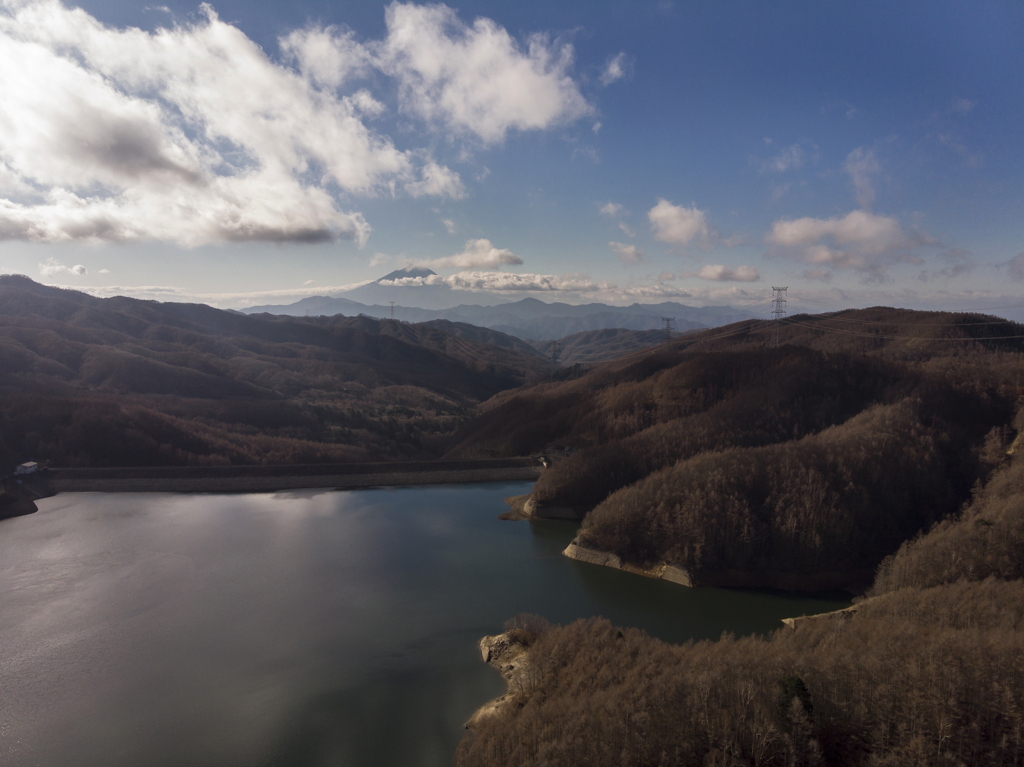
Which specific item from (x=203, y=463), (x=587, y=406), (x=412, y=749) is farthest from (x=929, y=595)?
(x=203, y=463)

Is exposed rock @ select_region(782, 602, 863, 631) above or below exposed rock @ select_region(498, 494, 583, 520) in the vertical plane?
above

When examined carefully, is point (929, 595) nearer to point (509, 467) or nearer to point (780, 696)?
point (780, 696)

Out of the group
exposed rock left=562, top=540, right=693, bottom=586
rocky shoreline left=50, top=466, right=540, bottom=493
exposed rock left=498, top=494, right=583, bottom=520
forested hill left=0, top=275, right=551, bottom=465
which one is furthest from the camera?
forested hill left=0, top=275, right=551, bottom=465

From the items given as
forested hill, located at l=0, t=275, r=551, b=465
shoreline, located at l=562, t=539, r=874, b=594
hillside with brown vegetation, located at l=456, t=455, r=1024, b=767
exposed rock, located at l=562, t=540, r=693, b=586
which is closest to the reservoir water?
exposed rock, located at l=562, t=540, r=693, b=586

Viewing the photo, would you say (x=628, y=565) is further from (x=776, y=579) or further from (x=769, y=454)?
(x=769, y=454)

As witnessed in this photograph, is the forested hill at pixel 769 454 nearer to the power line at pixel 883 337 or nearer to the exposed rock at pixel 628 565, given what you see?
the exposed rock at pixel 628 565

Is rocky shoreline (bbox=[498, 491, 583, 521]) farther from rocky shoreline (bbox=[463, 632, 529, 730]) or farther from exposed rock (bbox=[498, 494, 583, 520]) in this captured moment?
rocky shoreline (bbox=[463, 632, 529, 730])
